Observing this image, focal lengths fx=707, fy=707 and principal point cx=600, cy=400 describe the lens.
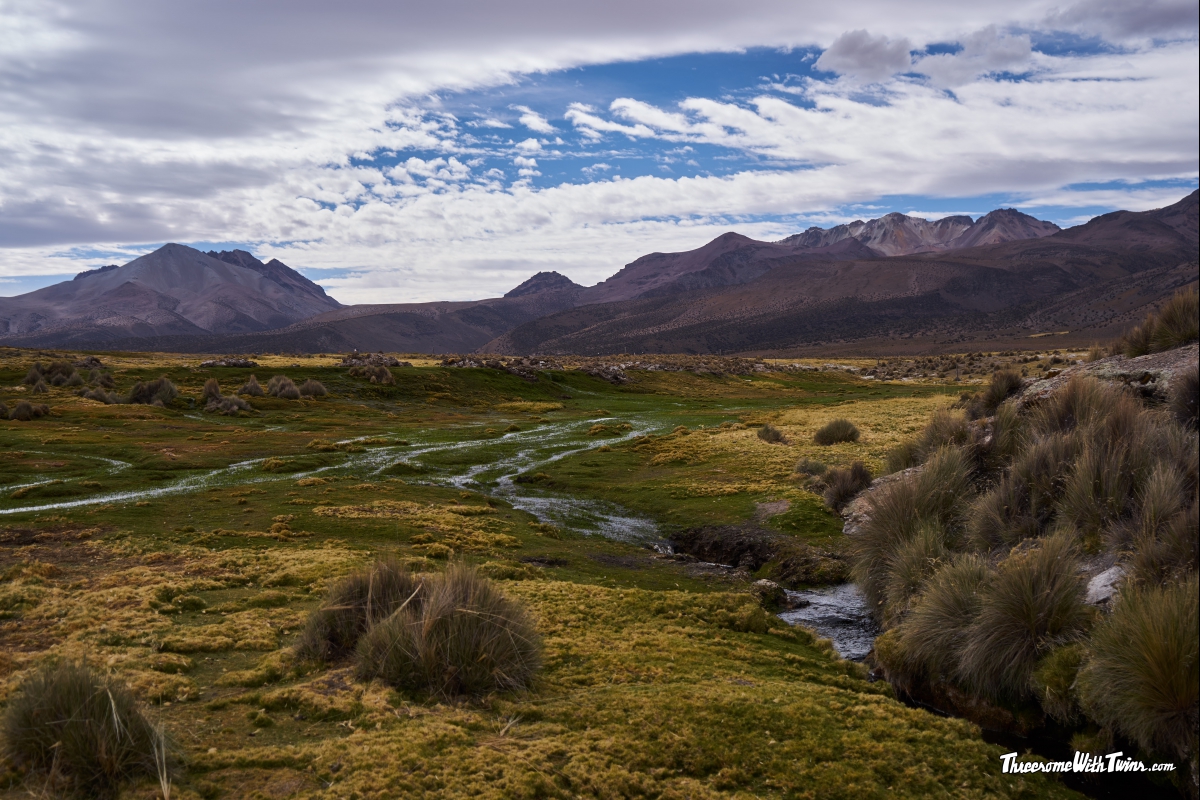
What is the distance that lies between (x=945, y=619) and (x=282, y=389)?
57041mm

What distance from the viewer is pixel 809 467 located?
26.7 m

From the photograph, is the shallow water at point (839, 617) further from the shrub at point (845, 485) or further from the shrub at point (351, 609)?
the shrub at point (351, 609)

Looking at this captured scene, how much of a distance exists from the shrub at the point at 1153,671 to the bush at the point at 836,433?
84.3ft

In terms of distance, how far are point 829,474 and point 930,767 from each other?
54.0 ft

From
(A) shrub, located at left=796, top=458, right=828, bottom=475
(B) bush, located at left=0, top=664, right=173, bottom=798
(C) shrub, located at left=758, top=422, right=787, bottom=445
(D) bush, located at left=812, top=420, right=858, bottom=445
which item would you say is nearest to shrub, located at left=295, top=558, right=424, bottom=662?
(B) bush, located at left=0, top=664, right=173, bottom=798

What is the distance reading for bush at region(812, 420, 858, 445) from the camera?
33.5 metres

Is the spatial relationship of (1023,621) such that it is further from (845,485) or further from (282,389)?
(282,389)

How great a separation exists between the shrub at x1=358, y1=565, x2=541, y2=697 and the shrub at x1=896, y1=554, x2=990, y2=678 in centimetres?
572

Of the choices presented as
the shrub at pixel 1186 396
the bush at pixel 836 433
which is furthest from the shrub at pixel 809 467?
the shrub at pixel 1186 396

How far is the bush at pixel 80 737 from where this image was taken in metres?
6.36

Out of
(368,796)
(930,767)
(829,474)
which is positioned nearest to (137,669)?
(368,796)

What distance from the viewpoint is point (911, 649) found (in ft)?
34.7

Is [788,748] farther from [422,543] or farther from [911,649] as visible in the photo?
[422,543]

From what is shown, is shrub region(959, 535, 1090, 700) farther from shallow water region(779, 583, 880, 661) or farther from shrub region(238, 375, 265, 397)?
shrub region(238, 375, 265, 397)
